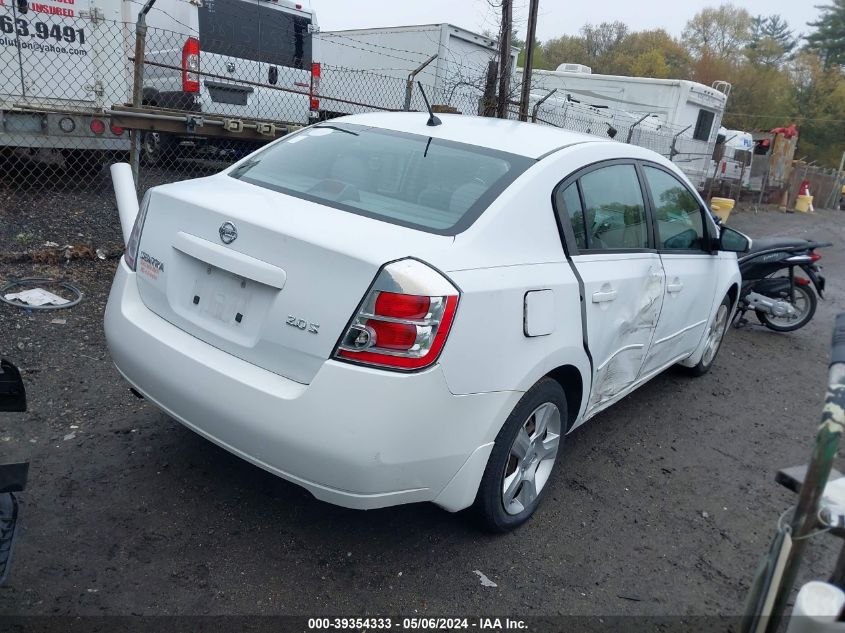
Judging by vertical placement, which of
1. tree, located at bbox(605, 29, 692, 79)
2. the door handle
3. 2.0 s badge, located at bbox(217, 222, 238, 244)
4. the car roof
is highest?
tree, located at bbox(605, 29, 692, 79)

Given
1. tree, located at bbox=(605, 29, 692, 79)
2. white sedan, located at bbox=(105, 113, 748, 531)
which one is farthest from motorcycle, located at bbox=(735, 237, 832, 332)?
tree, located at bbox=(605, 29, 692, 79)

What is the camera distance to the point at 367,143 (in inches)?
133

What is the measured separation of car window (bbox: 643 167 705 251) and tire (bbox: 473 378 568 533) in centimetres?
146

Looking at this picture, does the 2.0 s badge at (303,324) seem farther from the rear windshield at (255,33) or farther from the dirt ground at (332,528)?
the rear windshield at (255,33)

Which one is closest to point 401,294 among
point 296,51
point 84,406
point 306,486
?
point 306,486

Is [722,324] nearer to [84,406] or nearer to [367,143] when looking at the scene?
[367,143]

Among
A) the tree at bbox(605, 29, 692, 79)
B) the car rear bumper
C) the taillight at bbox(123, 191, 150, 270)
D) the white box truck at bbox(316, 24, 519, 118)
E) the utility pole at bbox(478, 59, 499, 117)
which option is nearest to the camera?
the car rear bumper

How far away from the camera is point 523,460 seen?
9.88 ft

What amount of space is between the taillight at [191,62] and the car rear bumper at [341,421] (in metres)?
7.73

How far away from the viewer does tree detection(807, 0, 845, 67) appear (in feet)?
216

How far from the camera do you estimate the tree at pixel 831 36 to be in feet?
216

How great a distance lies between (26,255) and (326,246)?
4.46m

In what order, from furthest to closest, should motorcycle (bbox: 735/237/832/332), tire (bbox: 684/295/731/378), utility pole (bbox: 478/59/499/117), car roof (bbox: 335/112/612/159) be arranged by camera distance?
utility pole (bbox: 478/59/499/117) < motorcycle (bbox: 735/237/832/332) < tire (bbox: 684/295/731/378) < car roof (bbox: 335/112/612/159)

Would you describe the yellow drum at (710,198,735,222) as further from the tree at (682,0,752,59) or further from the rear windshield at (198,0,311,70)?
the tree at (682,0,752,59)
